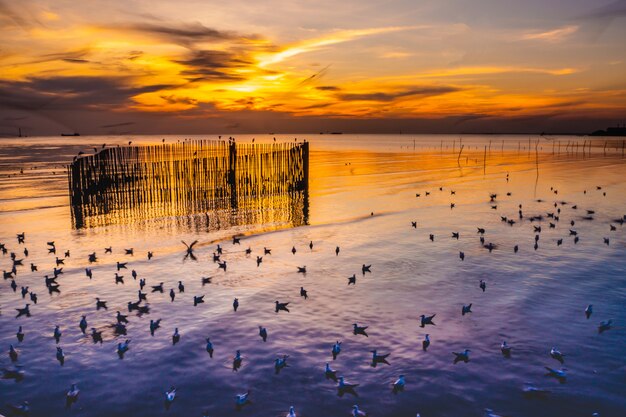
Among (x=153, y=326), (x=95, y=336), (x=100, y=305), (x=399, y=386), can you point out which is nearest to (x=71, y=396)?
(x=95, y=336)

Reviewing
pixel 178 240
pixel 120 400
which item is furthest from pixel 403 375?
pixel 178 240

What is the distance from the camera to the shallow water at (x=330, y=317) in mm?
9609

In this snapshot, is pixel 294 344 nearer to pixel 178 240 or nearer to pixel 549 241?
pixel 178 240

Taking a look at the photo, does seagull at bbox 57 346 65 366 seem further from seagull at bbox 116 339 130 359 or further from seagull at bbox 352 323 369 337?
seagull at bbox 352 323 369 337

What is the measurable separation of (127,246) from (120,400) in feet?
43.1

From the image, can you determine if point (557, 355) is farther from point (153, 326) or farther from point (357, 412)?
point (153, 326)

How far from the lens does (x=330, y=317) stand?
1361cm

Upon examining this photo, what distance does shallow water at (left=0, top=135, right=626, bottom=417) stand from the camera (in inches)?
378

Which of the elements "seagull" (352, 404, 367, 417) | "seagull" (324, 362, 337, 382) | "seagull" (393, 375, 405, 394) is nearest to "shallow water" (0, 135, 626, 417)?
"seagull" (324, 362, 337, 382)

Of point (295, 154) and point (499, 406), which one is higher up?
point (295, 154)

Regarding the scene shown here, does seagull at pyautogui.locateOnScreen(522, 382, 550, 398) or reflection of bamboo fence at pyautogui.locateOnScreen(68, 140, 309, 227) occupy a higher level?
reflection of bamboo fence at pyautogui.locateOnScreen(68, 140, 309, 227)

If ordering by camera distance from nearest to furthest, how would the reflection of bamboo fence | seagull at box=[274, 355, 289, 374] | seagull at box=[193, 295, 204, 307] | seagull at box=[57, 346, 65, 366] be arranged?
seagull at box=[274, 355, 289, 374] < seagull at box=[57, 346, 65, 366] < seagull at box=[193, 295, 204, 307] < the reflection of bamboo fence

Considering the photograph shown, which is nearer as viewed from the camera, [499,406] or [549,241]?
[499,406]

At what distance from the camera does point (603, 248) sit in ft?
68.9
